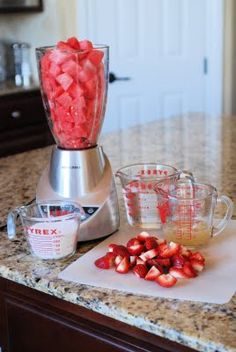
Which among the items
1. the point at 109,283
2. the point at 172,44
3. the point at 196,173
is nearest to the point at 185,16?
the point at 172,44

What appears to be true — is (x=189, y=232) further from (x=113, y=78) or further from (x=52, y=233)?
(x=113, y=78)

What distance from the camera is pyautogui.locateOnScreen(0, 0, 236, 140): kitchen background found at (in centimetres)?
367

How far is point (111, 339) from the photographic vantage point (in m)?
0.98

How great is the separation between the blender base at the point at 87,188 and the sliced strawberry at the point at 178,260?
0.70 feet

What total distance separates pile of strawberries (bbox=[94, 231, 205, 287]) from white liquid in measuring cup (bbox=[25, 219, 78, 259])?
67mm

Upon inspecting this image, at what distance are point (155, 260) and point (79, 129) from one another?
0.32 meters

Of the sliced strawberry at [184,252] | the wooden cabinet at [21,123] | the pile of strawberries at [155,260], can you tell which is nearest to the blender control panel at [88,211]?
the pile of strawberries at [155,260]

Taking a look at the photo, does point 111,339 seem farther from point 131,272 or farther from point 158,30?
point 158,30

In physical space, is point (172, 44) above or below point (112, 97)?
above

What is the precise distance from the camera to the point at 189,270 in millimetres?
1002

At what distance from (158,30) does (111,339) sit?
3.13m

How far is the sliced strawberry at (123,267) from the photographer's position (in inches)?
40.5

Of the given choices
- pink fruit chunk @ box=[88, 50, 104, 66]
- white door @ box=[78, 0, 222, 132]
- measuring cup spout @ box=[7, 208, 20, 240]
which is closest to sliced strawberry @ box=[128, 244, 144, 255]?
measuring cup spout @ box=[7, 208, 20, 240]

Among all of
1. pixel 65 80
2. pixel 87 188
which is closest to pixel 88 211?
pixel 87 188
